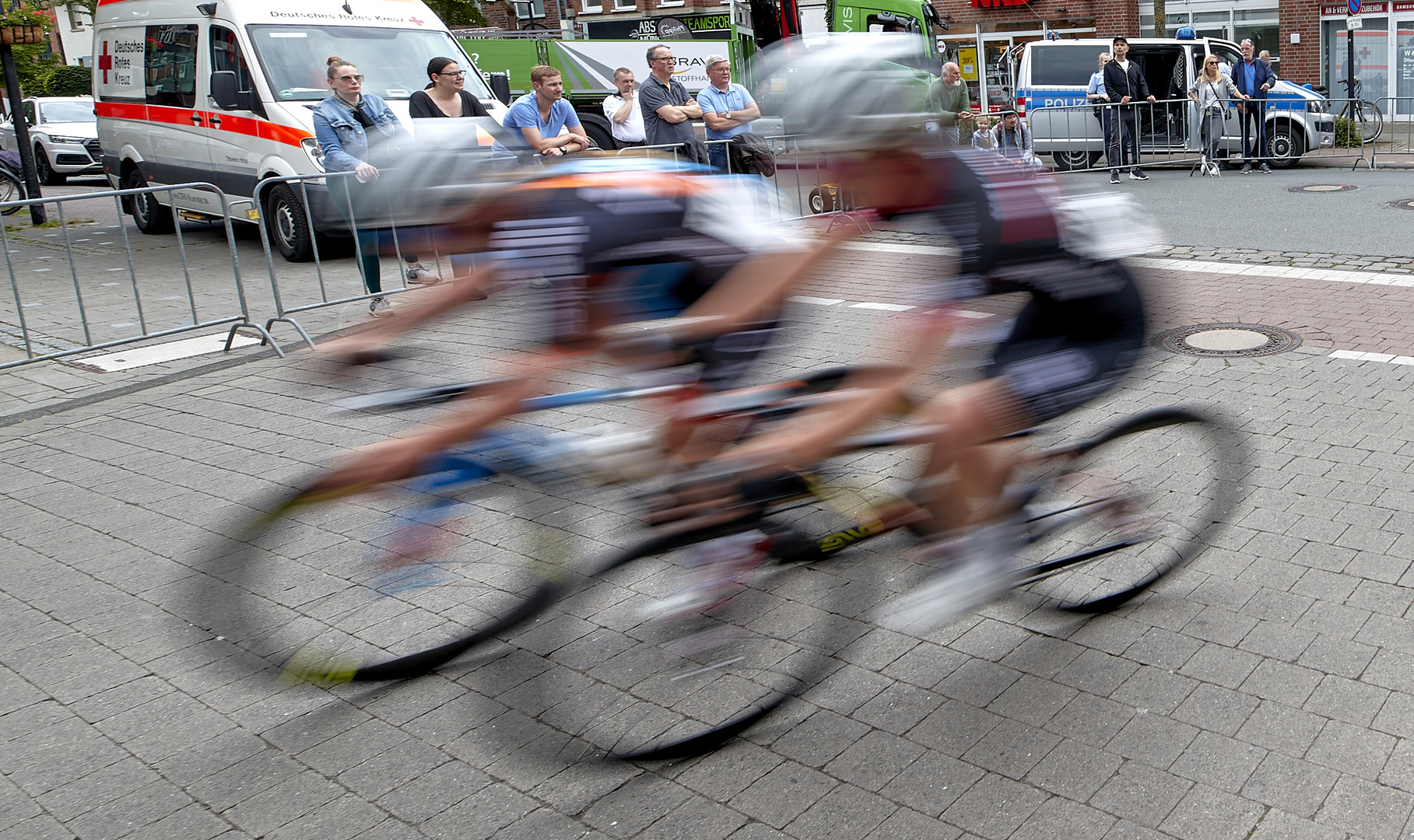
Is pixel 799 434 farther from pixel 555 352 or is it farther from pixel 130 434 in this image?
→ pixel 130 434

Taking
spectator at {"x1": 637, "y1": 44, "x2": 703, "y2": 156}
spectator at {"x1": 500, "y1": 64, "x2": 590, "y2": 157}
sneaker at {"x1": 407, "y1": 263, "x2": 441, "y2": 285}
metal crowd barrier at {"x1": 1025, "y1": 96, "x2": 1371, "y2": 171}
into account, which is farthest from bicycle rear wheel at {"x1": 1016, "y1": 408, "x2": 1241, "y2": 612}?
metal crowd barrier at {"x1": 1025, "y1": 96, "x2": 1371, "y2": 171}

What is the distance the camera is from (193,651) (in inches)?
157

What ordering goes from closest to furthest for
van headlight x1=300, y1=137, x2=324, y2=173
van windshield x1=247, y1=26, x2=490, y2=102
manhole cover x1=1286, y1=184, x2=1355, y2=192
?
van headlight x1=300, y1=137, x2=324, y2=173 → van windshield x1=247, y1=26, x2=490, y2=102 → manhole cover x1=1286, y1=184, x2=1355, y2=192

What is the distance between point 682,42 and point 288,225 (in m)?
11.8

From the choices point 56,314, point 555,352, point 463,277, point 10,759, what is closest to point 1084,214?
point 555,352

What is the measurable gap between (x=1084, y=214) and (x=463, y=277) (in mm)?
1720

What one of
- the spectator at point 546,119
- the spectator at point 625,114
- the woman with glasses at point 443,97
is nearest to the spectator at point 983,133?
the spectator at point 625,114

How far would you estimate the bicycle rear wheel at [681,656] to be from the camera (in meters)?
3.21

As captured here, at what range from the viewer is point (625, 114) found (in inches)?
527

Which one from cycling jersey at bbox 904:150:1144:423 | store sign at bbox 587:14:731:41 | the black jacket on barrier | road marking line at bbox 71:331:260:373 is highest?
store sign at bbox 587:14:731:41

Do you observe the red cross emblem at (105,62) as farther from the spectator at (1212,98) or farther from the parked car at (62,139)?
the spectator at (1212,98)

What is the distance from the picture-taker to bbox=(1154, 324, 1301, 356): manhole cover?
699cm

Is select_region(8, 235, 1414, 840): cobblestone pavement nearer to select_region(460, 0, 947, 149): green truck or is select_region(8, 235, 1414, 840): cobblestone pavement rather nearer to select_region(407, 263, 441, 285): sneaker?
select_region(407, 263, 441, 285): sneaker

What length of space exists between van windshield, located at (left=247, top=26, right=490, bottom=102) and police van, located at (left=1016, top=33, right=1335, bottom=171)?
31.5 ft
